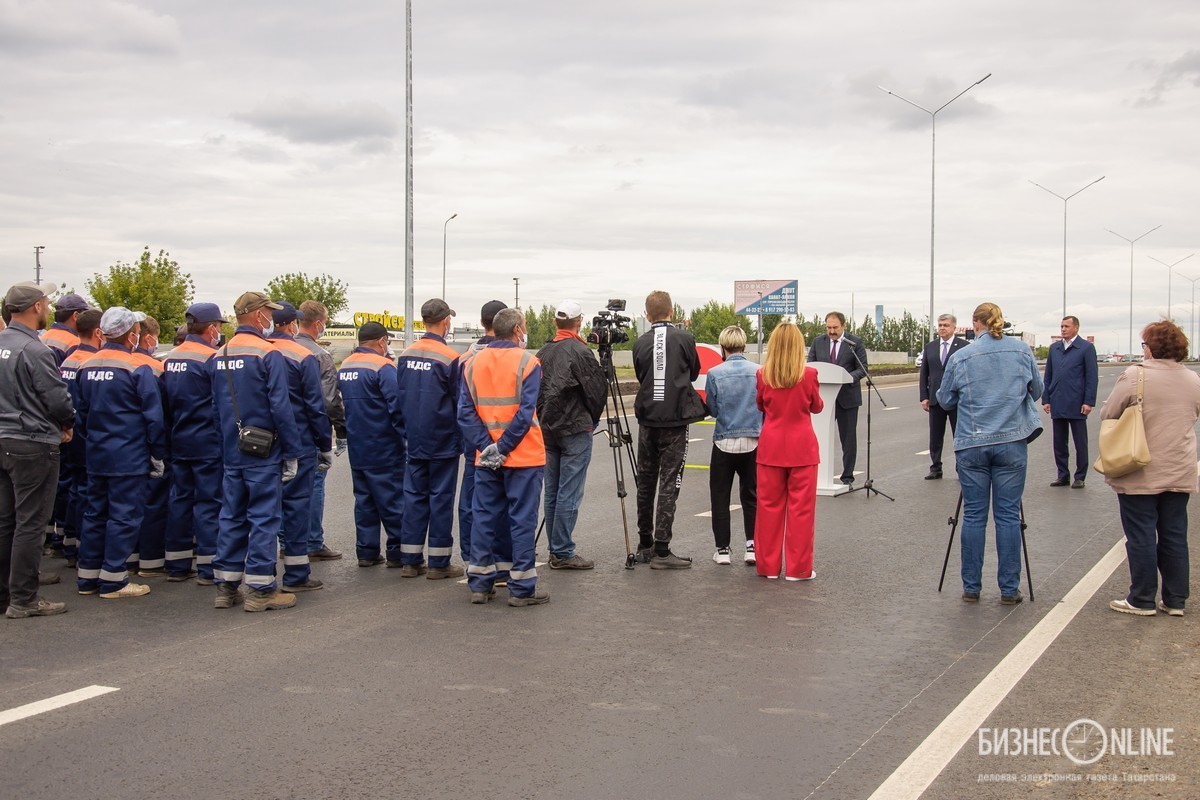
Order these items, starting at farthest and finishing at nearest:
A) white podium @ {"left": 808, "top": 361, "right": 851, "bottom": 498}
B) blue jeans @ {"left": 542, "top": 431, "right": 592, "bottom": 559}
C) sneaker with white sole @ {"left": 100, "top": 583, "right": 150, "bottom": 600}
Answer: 1. white podium @ {"left": 808, "top": 361, "right": 851, "bottom": 498}
2. blue jeans @ {"left": 542, "top": 431, "right": 592, "bottom": 559}
3. sneaker with white sole @ {"left": 100, "top": 583, "right": 150, "bottom": 600}

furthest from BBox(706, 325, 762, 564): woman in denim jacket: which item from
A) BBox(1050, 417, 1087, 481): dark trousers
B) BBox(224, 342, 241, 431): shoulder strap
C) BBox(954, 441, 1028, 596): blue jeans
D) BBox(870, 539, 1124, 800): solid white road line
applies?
BBox(1050, 417, 1087, 481): dark trousers

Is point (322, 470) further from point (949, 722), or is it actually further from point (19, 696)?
point (949, 722)

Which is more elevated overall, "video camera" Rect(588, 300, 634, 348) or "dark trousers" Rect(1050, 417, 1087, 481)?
"video camera" Rect(588, 300, 634, 348)

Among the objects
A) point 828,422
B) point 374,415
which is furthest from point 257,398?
point 828,422

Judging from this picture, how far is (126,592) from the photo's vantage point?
25.8 ft

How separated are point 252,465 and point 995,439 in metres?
5.01

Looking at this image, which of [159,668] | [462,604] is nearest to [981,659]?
[462,604]

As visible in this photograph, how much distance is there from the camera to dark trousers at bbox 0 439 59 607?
23.8 ft

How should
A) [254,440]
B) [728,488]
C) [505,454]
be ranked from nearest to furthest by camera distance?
[254,440]
[505,454]
[728,488]

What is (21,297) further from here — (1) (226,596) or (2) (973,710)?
(2) (973,710)

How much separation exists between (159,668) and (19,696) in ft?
2.35

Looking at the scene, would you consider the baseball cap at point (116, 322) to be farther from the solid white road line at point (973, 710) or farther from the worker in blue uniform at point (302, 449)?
the solid white road line at point (973, 710)

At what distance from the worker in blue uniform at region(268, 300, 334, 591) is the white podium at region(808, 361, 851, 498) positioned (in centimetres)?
581

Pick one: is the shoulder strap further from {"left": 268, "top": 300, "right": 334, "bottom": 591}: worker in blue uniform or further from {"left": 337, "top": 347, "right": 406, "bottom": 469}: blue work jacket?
{"left": 337, "top": 347, "right": 406, "bottom": 469}: blue work jacket
